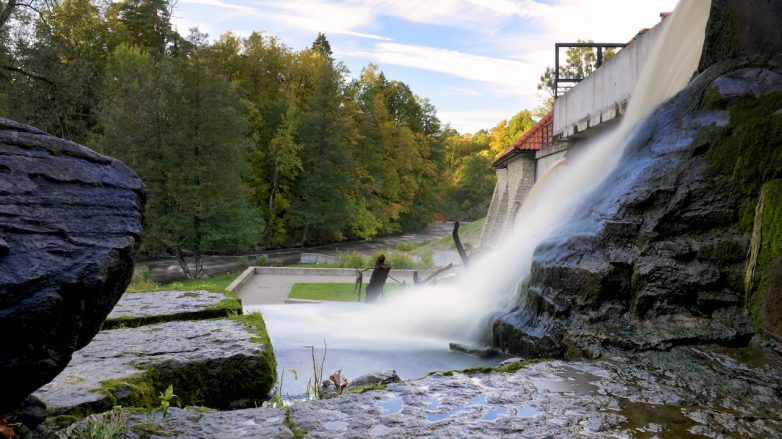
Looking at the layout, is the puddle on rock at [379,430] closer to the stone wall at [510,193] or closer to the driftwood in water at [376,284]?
the driftwood in water at [376,284]

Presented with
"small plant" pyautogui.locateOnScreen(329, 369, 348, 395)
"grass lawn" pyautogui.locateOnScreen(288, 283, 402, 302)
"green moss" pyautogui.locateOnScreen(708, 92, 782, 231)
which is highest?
"green moss" pyautogui.locateOnScreen(708, 92, 782, 231)

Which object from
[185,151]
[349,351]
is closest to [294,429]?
[349,351]

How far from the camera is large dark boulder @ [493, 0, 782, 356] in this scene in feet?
12.7

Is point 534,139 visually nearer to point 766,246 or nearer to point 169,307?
point 766,246

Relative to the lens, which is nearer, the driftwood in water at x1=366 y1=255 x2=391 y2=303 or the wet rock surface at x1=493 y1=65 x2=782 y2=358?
the wet rock surface at x1=493 y1=65 x2=782 y2=358

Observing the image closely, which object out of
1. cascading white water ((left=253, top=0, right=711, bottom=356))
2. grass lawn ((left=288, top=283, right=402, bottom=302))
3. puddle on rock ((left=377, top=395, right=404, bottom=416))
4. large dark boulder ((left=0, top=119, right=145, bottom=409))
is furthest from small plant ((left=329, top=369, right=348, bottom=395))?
grass lawn ((left=288, top=283, right=402, bottom=302))

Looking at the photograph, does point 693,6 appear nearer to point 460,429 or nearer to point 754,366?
point 754,366

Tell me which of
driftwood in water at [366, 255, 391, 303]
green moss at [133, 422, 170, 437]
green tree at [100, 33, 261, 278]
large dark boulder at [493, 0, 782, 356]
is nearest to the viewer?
green moss at [133, 422, 170, 437]

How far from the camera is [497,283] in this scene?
672cm

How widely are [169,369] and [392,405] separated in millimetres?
1369

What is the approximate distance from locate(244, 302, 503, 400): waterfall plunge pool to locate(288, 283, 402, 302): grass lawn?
792 cm

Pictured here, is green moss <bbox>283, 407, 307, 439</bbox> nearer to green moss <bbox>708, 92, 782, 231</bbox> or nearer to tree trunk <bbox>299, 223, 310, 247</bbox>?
green moss <bbox>708, 92, 782, 231</bbox>

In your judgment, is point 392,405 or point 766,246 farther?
point 766,246

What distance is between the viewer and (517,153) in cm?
1973
